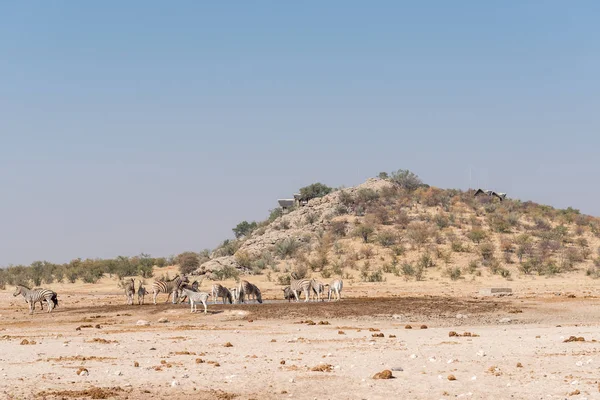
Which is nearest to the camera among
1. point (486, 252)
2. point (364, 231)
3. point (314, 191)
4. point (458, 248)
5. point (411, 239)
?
point (486, 252)

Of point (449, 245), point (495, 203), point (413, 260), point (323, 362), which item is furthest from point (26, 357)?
point (495, 203)

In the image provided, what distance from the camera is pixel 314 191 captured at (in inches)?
3039

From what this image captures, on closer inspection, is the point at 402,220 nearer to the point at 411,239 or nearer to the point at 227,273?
the point at 411,239

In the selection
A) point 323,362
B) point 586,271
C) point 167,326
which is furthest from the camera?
point 586,271

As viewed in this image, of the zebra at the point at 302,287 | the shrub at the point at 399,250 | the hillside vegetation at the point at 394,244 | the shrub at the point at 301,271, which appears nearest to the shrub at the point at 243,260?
the hillside vegetation at the point at 394,244

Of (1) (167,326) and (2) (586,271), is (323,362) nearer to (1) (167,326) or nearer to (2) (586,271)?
(1) (167,326)

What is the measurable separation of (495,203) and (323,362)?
5338cm

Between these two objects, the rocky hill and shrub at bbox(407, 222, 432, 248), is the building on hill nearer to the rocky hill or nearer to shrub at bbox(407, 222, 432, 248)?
the rocky hill

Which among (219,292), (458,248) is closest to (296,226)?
(458,248)

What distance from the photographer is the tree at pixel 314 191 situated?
77.1m

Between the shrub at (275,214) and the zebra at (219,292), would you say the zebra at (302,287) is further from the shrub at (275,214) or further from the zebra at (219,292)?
the shrub at (275,214)

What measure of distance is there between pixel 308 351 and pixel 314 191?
60.2 metres

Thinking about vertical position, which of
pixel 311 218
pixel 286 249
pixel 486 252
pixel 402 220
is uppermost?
pixel 311 218

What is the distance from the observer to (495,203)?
65.9 m
